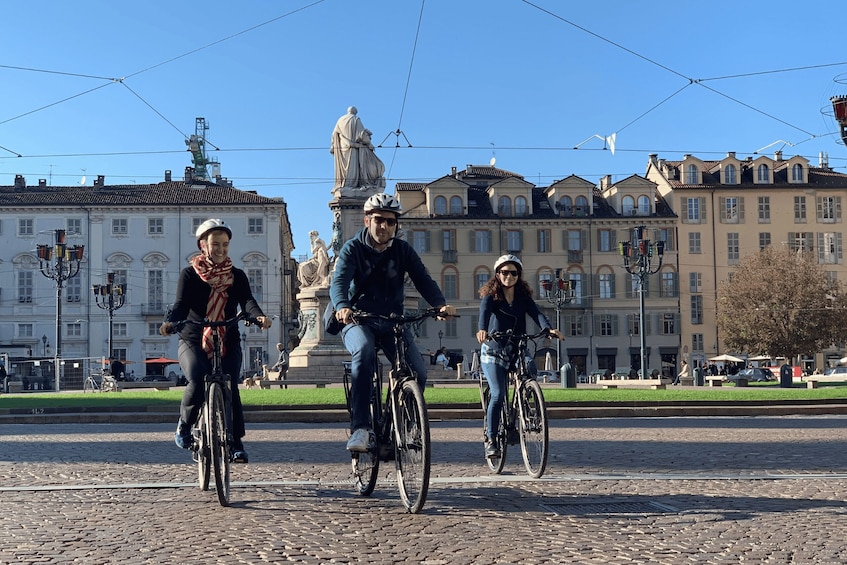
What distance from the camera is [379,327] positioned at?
23.8 ft

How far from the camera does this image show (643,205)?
78500mm

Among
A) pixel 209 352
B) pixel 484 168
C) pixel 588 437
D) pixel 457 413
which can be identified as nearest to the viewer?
pixel 209 352

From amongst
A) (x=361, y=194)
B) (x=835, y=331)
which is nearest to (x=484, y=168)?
(x=835, y=331)

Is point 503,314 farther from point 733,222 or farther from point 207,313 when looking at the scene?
point 733,222

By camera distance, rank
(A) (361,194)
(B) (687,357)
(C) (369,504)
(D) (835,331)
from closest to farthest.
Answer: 1. (C) (369,504)
2. (A) (361,194)
3. (D) (835,331)
4. (B) (687,357)

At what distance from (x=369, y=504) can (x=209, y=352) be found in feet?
5.00

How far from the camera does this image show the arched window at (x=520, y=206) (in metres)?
78.6

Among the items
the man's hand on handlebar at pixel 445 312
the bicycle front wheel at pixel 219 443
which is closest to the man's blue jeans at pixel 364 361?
the man's hand on handlebar at pixel 445 312

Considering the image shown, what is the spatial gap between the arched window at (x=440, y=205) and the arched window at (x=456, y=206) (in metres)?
0.48

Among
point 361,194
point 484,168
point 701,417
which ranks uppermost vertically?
point 484,168

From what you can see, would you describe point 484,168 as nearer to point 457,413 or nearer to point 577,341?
point 577,341

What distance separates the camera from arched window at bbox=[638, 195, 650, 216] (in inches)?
3081

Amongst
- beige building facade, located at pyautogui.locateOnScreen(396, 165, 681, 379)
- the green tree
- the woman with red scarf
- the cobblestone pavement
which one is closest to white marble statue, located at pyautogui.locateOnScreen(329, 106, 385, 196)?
the cobblestone pavement

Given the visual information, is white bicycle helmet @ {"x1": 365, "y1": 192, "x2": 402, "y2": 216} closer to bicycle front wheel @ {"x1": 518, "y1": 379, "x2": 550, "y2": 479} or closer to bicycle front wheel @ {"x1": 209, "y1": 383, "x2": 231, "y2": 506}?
bicycle front wheel @ {"x1": 209, "y1": 383, "x2": 231, "y2": 506}
